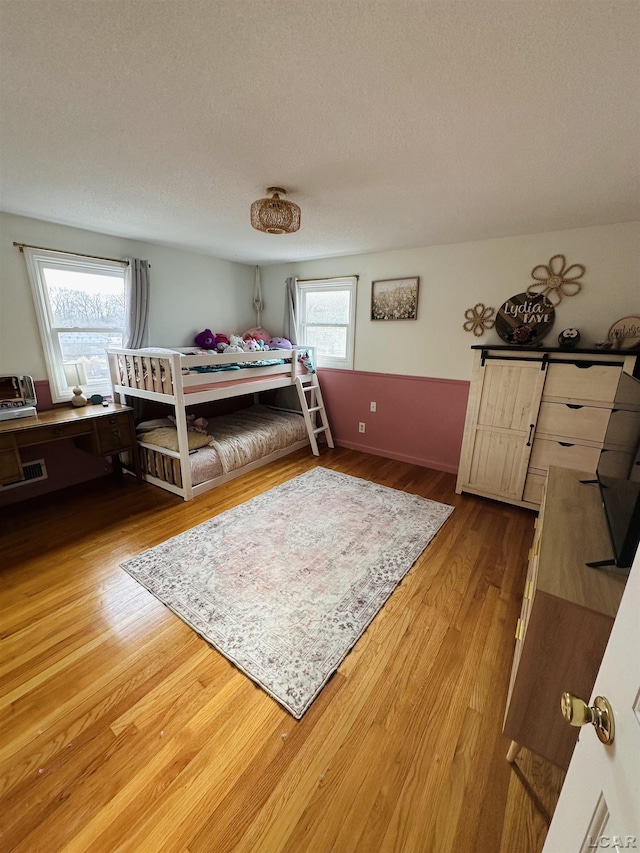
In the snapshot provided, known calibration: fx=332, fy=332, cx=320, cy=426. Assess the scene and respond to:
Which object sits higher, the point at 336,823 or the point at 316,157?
the point at 316,157

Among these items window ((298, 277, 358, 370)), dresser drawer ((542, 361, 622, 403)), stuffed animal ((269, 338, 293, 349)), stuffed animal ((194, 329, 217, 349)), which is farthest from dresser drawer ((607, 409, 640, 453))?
stuffed animal ((194, 329, 217, 349))

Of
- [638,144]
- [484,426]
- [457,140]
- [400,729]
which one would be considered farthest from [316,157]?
[400,729]

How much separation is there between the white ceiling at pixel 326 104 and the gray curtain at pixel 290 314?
6.33ft

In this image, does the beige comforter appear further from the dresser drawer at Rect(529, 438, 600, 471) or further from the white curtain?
the dresser drawer at Rect(529, 438, 600, 471)

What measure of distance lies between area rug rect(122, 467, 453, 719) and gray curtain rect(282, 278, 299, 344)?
2.19m

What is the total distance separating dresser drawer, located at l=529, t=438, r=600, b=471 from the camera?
8.01 feet

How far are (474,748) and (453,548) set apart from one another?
3.91 ft

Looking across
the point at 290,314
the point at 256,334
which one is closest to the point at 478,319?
the point at 290,314

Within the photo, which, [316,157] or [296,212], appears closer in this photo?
[316,157]

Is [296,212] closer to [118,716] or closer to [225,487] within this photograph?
[225,487]

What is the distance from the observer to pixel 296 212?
197 cm

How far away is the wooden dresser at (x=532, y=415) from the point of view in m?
2.34

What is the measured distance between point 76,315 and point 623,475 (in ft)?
13.0

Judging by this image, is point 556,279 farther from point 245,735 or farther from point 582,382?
point 245,735
